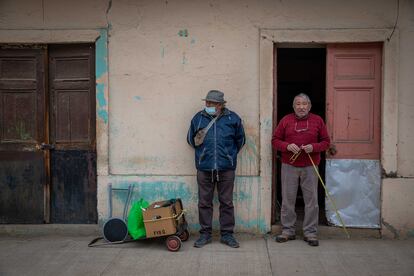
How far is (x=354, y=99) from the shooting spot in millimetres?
6039

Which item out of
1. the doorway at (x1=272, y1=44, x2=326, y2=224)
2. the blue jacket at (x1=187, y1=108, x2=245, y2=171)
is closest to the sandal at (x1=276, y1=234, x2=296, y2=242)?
the blue jacket at (x1=187, y1=108, x2=245, y2=171)

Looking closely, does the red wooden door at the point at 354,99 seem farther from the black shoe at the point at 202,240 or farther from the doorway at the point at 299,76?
the doorway at the point at 299,76

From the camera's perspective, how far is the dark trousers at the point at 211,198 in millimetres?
5738

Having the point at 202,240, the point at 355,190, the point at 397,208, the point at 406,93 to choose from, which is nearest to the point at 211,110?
the point at 202,240

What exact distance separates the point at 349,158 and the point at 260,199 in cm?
127

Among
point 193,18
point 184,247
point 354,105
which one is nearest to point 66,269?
point 184,247

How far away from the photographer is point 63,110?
20.7ft

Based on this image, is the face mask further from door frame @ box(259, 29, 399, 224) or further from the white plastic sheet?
the white plastic sheet

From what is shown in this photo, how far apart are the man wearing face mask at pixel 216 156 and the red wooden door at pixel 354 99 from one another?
4.23ft

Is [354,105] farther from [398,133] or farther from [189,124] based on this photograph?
[189,124]

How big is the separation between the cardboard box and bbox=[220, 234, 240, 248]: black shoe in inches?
25.4

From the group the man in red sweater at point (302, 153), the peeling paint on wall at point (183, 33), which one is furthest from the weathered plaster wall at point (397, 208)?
the peeling paint on wall at point (183, 33)

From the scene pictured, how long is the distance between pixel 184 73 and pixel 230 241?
2.21 metres

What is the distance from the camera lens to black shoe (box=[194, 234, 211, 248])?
5.65 meters
